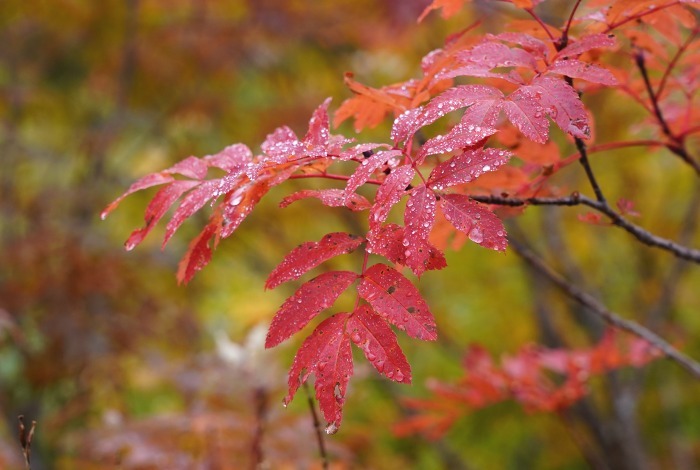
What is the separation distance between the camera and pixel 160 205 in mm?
855

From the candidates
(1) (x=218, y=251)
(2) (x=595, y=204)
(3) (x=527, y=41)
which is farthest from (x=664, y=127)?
(1) (x=218, y=251)

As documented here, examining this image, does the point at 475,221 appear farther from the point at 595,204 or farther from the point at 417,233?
the point at 595,204

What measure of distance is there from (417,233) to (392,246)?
51 millimetres

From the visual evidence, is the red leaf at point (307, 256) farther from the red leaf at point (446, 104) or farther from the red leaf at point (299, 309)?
the red leaf at point (446, 104)

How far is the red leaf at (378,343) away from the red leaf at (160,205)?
0.27 meters

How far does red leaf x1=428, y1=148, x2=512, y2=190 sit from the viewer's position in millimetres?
713

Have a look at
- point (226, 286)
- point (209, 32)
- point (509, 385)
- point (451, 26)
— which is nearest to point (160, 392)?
point (226, 286)

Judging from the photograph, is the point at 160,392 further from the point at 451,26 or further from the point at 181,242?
the point at 451,26

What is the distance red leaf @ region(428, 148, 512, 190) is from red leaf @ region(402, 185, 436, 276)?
3 centimetres

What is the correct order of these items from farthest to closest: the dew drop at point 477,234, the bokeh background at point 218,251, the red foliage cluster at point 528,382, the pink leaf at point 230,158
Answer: the bokeh background at point 218,251 → the red foliage cluster at point 528,382 → the pink leaf at point 230,158 → the dew drop at point 477,234

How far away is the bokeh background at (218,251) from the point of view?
258 cm

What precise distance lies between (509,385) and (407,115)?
3.36 ft

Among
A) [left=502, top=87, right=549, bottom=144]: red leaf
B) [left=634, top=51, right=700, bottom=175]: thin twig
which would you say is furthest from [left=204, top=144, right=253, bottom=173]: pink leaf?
[left=634, top=51, right=700, bottom=175]: thin twig

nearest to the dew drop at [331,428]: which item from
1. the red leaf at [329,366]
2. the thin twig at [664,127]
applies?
the red leaf at [329,366]
